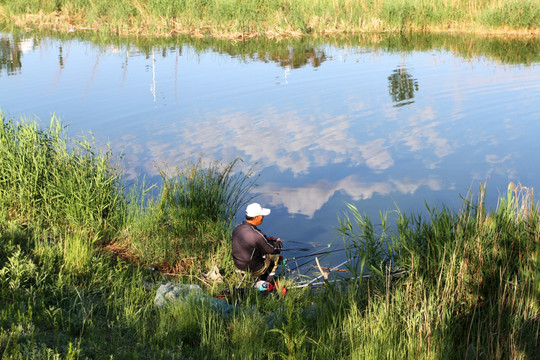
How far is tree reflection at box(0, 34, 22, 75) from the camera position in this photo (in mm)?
22297

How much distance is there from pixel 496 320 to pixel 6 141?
7.01 m

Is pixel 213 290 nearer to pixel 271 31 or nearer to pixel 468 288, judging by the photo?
pixel 468 288

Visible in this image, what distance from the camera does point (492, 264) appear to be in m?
6.15

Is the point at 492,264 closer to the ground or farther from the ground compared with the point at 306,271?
farther from the ground

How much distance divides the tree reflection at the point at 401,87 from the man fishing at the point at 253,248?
10080 mm

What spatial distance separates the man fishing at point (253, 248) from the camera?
739 cm

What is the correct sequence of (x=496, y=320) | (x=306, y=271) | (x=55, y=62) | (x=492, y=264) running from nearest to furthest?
(x=496, y=320) < (x=492, y=264) < (x=306, y=271) < (x=55, y=62)

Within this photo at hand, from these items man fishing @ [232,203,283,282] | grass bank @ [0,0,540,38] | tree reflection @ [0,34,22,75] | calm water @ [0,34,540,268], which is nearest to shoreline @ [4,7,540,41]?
grass bank @ [0,0,540,38]

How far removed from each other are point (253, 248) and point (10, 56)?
20710 millimetres

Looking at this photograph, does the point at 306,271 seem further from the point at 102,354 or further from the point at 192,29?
the point at 192,29

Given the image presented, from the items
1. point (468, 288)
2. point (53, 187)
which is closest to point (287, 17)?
point (53, 187)

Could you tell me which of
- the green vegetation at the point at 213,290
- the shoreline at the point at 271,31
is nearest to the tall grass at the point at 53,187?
the green vegetation at the point at 213,290

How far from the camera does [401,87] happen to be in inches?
726

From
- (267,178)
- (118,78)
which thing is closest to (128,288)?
(267,178)
